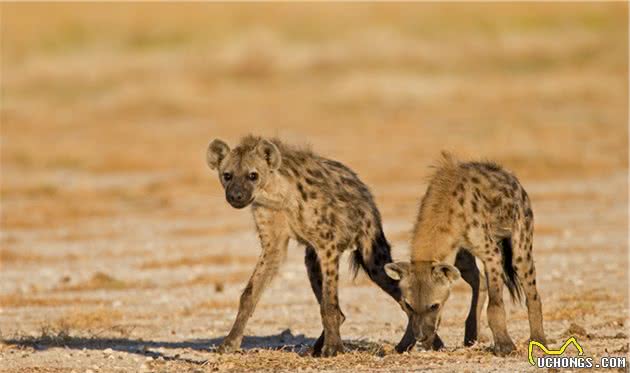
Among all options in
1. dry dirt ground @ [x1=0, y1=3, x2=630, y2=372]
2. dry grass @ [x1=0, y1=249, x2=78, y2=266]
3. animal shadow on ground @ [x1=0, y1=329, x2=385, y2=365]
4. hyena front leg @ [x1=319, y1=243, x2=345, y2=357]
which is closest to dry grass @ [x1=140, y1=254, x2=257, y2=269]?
dry dirt ground @ [x1=0, y1=3, x2=630, y2=372]

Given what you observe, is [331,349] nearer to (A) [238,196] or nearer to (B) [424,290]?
(B) [424,290]

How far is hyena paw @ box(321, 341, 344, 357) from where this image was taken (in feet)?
30.1

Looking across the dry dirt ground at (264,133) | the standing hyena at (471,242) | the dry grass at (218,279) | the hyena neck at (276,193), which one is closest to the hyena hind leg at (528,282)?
the standing hyena at (471,242)

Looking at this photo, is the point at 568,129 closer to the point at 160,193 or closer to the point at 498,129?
the point at 498,129

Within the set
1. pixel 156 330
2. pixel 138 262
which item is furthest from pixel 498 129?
pixel 156 330

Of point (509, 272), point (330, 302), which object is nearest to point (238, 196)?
point (330, 302)

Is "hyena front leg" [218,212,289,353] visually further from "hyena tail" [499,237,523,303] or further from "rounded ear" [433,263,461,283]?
"hyena tail" [499,237,523,303]

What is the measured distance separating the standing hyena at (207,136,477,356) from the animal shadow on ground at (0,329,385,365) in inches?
15.3

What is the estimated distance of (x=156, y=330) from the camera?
37.1 feet

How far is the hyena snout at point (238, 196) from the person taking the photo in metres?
9.07

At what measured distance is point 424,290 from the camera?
28.6 ft

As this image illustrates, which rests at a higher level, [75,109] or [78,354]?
[75,109]

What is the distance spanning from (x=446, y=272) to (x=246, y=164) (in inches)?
62.9

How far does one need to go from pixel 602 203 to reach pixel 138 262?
7.16 m
